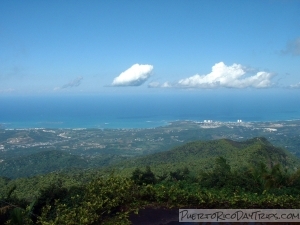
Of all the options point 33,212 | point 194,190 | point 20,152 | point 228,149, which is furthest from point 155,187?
point 20,152

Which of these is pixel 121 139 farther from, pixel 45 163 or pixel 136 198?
pixel 136 198

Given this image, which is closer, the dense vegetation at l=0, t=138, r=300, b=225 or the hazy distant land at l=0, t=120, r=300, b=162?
the dense vegetation at l=0, t=138, r=300, b=225

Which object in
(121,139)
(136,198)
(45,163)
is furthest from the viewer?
(121,139)

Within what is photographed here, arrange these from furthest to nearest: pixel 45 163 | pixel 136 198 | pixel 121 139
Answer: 1. pixel 121 139
2. pixel 45 163
3. pixel 136 198

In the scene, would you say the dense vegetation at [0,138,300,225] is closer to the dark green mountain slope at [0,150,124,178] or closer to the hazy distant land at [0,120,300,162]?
the dark green mountain slope at [0,150,124,178]

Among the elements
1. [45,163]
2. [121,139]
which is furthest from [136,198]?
[121,139]

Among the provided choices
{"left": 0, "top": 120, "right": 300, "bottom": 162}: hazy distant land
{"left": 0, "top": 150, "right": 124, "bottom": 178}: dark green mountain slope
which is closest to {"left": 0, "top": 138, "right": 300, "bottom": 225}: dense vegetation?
{"left": 0, "top": 150, "right": 124, "bottom": 178}: dark green mountain slope

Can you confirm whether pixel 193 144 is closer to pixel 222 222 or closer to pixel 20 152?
pixel 222 222

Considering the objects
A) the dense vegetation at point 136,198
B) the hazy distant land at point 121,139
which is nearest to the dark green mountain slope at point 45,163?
the hazy distant land at point 121,139
